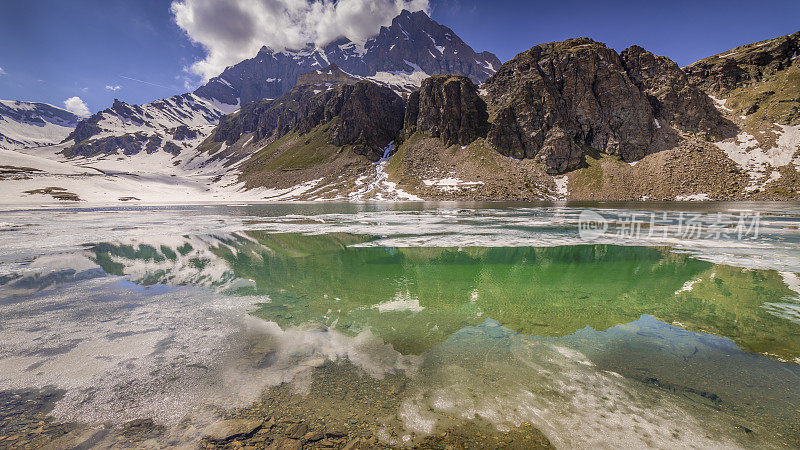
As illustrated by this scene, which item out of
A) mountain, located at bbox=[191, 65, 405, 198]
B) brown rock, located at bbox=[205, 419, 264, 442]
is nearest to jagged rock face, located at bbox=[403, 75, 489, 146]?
mountain, located at bbox=[191, 65, 405, 198]

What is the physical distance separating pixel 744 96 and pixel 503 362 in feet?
633

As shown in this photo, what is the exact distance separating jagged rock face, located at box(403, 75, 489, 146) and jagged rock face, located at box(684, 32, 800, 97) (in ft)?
332

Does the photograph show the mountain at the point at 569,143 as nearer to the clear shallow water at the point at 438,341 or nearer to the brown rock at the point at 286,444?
the clear shallow water at the point at 438,341

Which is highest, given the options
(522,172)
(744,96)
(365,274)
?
(744,96)

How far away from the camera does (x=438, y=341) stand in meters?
8.64

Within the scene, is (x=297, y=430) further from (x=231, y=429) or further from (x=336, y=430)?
(x=231, y=429)

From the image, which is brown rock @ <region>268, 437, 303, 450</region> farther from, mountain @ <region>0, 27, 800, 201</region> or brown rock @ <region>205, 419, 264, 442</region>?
mountain @ <region>0, 27, 800, 201</region>

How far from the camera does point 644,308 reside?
1127cm

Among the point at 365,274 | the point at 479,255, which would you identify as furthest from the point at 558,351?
the point at 479,255

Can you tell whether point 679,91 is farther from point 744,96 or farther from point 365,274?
point 365,274

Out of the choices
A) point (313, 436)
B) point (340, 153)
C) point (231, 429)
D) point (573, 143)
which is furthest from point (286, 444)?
point (340, 153)

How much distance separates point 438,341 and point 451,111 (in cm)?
15574

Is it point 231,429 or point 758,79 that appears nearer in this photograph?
point 231,429

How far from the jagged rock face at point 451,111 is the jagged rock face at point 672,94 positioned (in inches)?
2671
